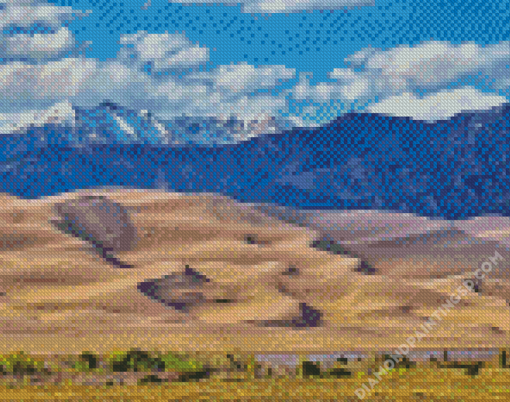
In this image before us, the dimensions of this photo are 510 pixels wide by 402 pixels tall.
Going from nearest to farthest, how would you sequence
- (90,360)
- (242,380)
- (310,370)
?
(242,380) < (310,370) < (90,360)

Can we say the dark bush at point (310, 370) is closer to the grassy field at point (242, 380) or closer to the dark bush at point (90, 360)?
the grassy field at point (242, 380)

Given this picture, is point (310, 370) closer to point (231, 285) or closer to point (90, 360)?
point (90, 360)

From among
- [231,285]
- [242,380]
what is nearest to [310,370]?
[242,380]

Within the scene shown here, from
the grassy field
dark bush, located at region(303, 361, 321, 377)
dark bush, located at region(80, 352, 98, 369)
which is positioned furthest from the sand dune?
dark bush, located at region(303, 361, 321, 377)

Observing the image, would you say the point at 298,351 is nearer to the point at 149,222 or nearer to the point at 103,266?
the point at 103,266

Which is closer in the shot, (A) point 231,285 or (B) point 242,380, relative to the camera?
(B) point 242,380

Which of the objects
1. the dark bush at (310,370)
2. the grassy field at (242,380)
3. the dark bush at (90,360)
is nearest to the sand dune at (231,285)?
the dark bush at (90,360)

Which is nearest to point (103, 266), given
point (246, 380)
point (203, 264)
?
point (203, 264)

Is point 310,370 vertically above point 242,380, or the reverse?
point 310,370

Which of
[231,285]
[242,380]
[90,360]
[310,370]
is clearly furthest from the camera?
[231,285]
